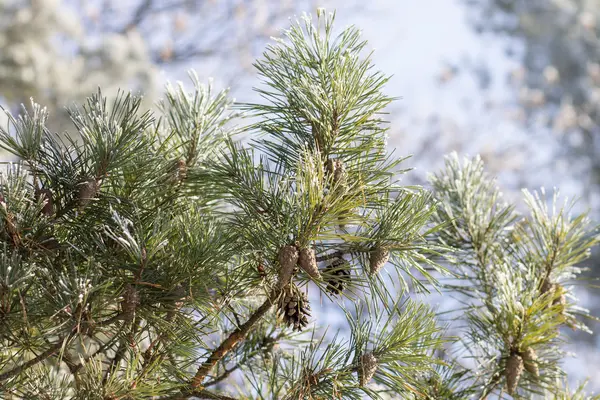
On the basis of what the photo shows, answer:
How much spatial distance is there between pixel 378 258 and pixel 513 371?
171mm

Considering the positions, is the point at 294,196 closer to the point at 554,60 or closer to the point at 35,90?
the point at 35,90

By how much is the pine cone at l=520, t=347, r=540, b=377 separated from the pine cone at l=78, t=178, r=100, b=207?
1.26 ft

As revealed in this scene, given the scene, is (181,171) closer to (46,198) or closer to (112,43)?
(46,198)

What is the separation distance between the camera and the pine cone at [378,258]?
1.63ft

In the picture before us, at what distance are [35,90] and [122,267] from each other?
5.25ft

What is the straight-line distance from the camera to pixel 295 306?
49 cm

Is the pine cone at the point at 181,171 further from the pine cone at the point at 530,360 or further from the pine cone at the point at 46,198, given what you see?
the pine cone at the point at 530,360

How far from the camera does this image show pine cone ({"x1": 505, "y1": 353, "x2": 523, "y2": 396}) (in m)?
0.56

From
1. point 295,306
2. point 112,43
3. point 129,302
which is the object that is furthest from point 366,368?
point 112,43

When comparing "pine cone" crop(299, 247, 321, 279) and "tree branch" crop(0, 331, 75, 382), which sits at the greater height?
"pine cone" crop(299, 247, 321, 279)

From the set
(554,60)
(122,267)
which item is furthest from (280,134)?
(554,60)

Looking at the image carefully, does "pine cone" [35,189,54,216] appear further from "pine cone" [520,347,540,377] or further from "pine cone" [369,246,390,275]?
"pine cone" [520,347,540,377]

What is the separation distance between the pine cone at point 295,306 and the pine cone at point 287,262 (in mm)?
26

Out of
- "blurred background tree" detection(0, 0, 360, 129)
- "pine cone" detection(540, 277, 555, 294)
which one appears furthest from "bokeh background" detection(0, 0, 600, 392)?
"pine cone" detection(540, 277, 555, 294)
